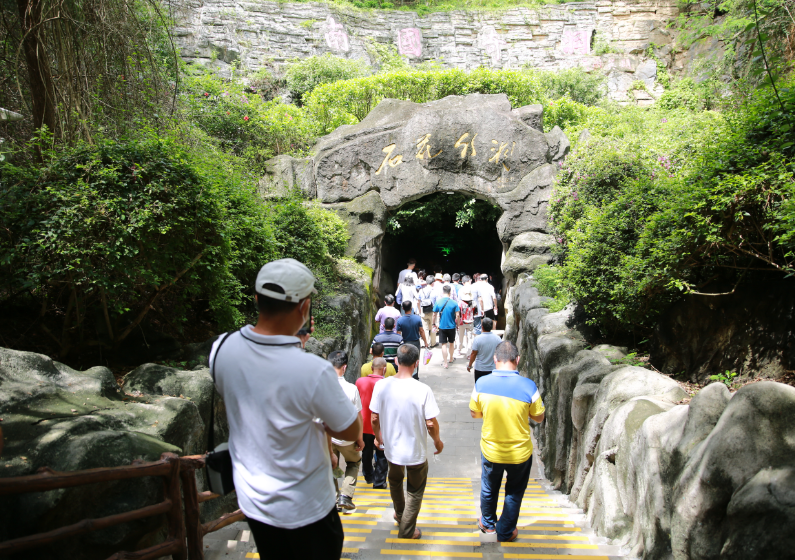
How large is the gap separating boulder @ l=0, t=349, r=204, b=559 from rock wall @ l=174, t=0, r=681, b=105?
67.7ft

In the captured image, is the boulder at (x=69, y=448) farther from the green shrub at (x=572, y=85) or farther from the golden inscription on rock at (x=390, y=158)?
the green shrub at (x=572, y=85)

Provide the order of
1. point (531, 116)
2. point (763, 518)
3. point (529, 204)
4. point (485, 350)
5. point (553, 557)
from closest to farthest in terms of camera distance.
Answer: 1. point (763, 518)
2. point (553, 557)
3. point (485, 350)
4. point (529, 204)
5. point (531, 116)

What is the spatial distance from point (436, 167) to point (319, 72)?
1039cm

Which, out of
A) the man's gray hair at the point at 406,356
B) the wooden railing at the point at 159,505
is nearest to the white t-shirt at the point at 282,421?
the wooden railing at the point at 159,505

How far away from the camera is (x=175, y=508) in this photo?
249 cm

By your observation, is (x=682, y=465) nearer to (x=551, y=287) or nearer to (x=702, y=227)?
(x=702, y=227)

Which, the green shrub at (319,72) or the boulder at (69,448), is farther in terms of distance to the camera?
the green shrub at (319,72)

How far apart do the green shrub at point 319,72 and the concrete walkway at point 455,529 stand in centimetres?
1679

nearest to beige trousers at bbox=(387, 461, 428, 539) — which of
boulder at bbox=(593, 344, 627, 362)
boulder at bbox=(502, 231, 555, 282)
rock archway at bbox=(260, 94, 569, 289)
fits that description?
boulder at bbox=(593, 344, 627, 362)

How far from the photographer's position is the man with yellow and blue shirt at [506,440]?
3.47m

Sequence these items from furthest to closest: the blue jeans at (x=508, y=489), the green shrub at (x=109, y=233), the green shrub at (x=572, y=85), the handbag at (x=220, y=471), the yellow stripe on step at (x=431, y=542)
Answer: the green shrub at (x=572, y=85) < the green shrub at (x=109, y=233) < the blue jeans at (x=508, y=489) < the yellow stripe on step at (x=431, y=542) < the handbag at (x=220, y=471)

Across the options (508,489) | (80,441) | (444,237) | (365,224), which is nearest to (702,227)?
(508,489)

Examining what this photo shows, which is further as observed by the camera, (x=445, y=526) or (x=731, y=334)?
(x=731, y=334)

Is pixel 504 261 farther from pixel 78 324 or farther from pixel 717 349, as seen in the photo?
pixel 78 324
